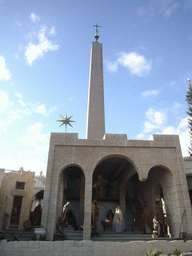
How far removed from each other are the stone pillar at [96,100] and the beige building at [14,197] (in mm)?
6358

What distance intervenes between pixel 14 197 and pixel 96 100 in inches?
427

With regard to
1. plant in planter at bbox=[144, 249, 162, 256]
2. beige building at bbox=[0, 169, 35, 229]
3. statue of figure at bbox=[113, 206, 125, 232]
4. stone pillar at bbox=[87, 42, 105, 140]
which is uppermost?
stone pillar at bbox=[87, 42, 105, 140]

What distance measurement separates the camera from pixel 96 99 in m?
20.4

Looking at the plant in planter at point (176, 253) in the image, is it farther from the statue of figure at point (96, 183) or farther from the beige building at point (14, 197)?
the beige building at point (14, 197)

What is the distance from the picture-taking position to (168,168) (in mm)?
13844

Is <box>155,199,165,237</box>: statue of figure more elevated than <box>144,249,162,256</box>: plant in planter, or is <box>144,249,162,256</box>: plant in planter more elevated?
<box>155,199,165,237</box>: statue of figure

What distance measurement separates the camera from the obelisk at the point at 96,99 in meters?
19.2

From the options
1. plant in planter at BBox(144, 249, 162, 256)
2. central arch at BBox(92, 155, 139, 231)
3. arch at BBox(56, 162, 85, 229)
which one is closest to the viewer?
plant in planter at BBox(144, 249, 162, 256)

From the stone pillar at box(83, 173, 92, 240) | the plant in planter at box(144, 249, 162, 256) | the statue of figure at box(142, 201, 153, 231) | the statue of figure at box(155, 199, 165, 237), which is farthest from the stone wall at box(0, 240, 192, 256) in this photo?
the statue of figure at box(142, 201, 153, 231)

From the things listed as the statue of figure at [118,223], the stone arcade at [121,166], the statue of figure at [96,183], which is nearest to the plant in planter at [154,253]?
the stone arcade at [121,166]

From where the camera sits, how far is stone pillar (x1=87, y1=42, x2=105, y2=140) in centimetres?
1919

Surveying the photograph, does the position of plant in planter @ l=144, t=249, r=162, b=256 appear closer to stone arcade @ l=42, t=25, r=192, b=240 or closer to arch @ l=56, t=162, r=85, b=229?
stone arcade @ l=42, t=25, r=192, b=240

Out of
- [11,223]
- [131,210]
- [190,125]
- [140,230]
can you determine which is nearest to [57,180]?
[11,223]

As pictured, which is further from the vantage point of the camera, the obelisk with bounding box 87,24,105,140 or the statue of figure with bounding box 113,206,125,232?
the obelisk with bounding box 87,24,105,140
